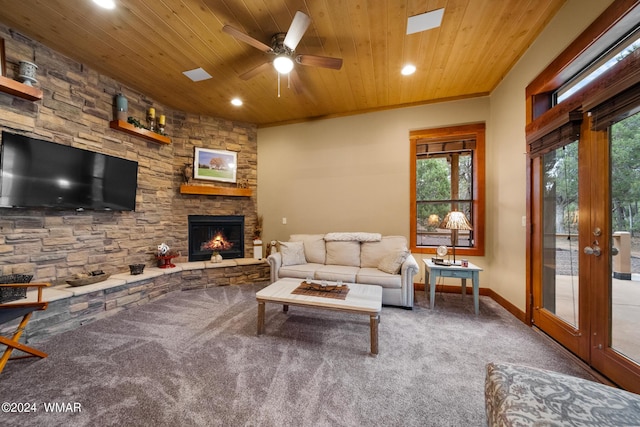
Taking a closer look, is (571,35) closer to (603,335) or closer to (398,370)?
(603,335)

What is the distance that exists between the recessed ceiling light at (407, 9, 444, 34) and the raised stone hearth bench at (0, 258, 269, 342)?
13.0ft

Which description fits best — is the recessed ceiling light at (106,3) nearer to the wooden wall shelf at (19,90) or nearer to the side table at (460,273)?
the wooden wall shelf at (19,90)

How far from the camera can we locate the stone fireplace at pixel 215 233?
4.31 metres

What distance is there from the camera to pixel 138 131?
339 centimetres

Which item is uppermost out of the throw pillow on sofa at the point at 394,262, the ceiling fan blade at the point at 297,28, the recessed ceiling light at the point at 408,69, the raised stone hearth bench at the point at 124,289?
Answer: the recessed ceiling light at the point at 408,69

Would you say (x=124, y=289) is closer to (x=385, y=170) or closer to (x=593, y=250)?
(x=385, y=170)

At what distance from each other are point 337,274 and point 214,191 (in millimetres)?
2686

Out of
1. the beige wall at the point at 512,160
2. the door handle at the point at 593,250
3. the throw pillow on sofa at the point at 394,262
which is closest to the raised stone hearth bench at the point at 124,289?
the throw pillow on sofa at the point at 394,262

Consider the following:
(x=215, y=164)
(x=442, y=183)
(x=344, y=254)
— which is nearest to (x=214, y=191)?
(x=215, y=164)

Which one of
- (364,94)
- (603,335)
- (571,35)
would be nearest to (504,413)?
(603,335)

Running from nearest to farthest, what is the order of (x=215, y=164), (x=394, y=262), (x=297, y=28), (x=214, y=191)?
(x=297, y=28) < (x=394, y=262) < (x=214, y=191) < (x=215, y=164)

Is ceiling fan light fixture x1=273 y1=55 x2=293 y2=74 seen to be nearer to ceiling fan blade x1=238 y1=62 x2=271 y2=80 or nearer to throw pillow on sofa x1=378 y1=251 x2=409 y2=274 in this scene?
ceiling fan blade x1=238 y1=62 x2=271 y2=80

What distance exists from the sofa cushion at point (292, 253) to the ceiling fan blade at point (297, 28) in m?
2.64

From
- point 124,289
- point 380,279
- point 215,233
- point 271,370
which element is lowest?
point 271,370
